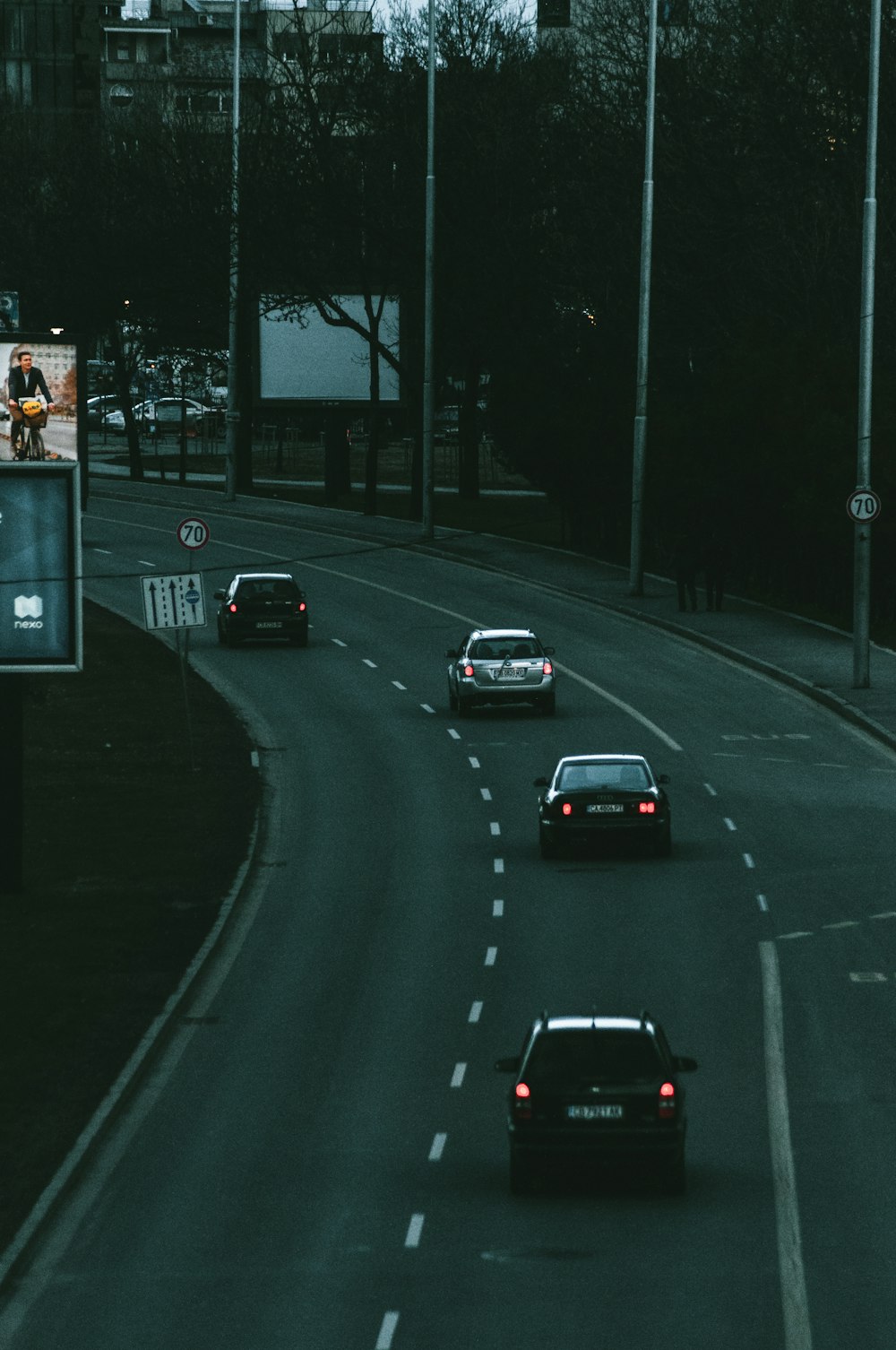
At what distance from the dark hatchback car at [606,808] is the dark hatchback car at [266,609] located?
2473 cm

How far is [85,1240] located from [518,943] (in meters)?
12.5

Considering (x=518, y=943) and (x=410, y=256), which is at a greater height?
(x=410, y=256)

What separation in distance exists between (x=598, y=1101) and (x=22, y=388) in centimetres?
1868

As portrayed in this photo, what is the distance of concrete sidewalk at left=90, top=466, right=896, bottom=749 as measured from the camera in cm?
5231

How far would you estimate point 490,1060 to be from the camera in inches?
967

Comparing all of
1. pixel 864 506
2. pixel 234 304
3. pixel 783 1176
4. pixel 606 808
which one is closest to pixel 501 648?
pixel 864 506

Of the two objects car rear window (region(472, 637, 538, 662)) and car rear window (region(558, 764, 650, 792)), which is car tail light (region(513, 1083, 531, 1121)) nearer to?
car rear window (region(558, 764, 650, 792))

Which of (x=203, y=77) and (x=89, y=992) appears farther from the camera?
(x=203, y=77)

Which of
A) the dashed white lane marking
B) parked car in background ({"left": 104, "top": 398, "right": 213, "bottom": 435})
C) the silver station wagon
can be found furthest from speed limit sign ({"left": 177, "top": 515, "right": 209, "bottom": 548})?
parked car in background ({"left": 104, "top": 398, "right": 213, "bottom": 435})

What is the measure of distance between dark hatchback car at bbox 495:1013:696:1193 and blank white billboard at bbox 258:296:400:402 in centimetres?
9012

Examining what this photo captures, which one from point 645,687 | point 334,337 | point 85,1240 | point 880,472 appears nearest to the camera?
point 85,1240

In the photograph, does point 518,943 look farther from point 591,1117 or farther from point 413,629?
point 413,629

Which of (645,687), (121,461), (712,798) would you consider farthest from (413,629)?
(121,461)

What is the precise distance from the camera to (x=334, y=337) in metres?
109
